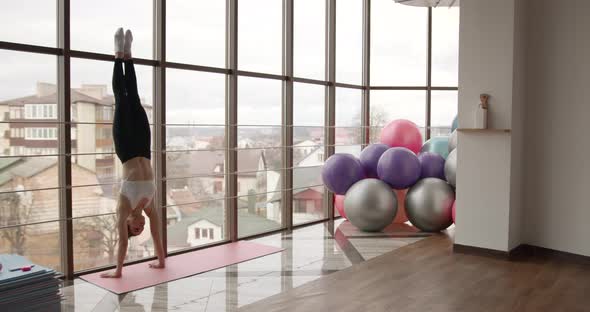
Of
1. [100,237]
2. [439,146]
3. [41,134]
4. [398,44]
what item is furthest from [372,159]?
[41,134]

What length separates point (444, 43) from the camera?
7.22 meters

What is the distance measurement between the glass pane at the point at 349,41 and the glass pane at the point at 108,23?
2.81 metres

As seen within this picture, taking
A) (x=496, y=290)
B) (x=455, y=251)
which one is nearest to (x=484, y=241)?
(x=455, y=251)

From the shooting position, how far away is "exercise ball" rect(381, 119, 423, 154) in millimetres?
6410

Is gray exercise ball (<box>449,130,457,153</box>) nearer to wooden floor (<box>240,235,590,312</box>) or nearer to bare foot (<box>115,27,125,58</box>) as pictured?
wooden floor (<box>240,235,590,312</box>)

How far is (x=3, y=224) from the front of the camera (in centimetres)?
384

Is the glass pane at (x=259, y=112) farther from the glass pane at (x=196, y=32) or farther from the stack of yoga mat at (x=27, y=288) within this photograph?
the stack of yoga mat at (x=27, y=288)

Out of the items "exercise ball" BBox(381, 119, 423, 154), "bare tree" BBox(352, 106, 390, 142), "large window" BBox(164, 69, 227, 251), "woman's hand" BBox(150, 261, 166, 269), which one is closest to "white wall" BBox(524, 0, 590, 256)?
"exercise ball" BBox(381, 119, 423, 154)

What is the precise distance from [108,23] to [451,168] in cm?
358

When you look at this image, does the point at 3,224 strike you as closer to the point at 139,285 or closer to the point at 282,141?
the point at 139,285

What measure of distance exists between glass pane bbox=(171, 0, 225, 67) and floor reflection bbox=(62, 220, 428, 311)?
75.1 inches

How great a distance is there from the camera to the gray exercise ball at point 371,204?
567cm

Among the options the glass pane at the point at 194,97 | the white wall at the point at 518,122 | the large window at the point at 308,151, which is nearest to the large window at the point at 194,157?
the glass pane at the point at 194,97

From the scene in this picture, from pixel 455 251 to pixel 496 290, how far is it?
46.2 inches
